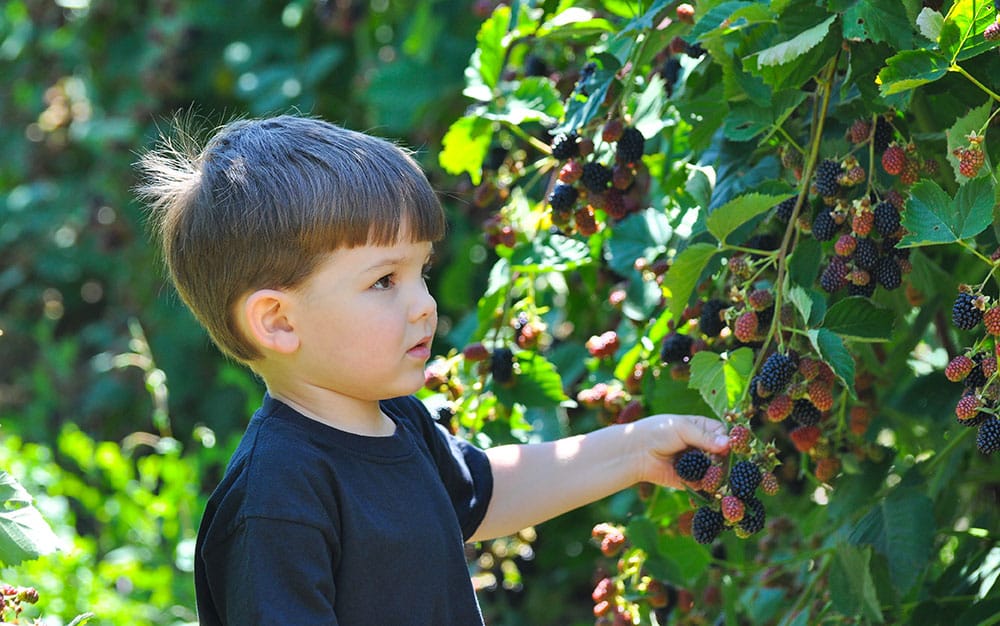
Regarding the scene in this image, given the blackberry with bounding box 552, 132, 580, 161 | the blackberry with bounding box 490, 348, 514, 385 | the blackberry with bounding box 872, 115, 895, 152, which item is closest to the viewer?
the blackberry with bounding box 872, 115, 895, 152

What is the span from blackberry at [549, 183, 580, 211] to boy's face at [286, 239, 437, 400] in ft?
0.92

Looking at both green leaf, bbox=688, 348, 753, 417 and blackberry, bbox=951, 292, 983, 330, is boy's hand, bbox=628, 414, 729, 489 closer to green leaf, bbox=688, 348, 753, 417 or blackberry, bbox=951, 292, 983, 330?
green leaf, bbox=688, 348, 753, 417

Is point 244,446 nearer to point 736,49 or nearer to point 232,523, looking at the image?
point 232,523

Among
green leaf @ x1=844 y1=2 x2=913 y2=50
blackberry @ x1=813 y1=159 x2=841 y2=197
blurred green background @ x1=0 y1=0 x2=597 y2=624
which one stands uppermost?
green leaf @ x1=844 y1=2 x2=913 y2=50

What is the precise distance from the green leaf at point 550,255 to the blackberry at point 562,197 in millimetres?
124

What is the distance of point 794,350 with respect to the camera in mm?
1283

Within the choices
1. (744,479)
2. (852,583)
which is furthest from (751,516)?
(852,583)

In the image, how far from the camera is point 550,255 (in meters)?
1.69

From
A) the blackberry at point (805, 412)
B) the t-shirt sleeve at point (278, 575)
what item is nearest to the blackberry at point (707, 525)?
the blackberry at point (805, 412)

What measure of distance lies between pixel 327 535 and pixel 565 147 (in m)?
0.60

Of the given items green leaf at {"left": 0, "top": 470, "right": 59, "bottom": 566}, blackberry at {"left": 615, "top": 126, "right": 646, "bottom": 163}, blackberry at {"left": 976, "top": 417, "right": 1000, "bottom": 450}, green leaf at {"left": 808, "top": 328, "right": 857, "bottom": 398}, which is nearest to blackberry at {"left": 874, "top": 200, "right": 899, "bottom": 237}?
green leaf at {"left": 808, "top": 328, "right": 857, "bottom": 398}

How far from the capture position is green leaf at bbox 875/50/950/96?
3.81 ft

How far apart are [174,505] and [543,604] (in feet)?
2.66

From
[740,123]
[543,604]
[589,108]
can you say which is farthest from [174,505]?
[740,123]
